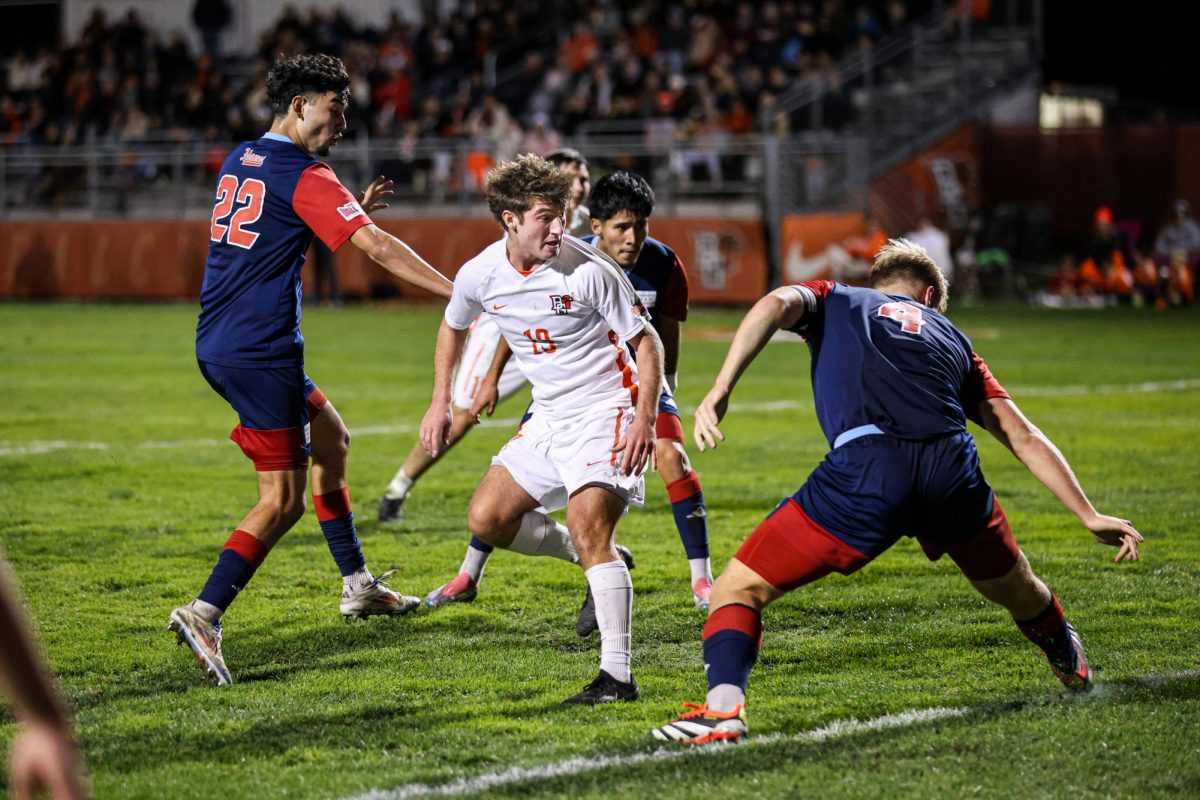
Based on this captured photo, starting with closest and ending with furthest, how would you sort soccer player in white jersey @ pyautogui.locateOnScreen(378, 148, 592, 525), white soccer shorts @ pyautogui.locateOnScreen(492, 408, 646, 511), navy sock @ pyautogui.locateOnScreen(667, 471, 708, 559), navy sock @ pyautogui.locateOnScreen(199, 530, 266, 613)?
white soccer shorts @ pyautogui.locateOnScreen(492, 408, 646, 511) → navy sock @ pyautogui.locateOnScreen(199, 530, 266, 613) → navy sock @ pyautogui.locateOnScreen(667, 471, 708, 559) → soccer player in white jersey @ pyautogui.locateOnScreen(378, 148, 592, 525)

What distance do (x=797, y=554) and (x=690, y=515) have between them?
7.56ft

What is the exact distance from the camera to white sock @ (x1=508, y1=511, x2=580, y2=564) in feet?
20.2

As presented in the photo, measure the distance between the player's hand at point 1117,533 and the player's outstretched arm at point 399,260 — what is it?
2449 millimetres

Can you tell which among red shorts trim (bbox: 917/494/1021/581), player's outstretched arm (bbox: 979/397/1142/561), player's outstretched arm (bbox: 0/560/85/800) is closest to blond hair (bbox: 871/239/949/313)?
player's outstretched arm (bbox: 979/397/1142/561)

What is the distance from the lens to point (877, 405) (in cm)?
464

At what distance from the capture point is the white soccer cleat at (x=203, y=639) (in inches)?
216

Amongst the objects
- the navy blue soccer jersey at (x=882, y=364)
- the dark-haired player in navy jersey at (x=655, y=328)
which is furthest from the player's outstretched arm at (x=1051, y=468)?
the dark-haired player in navy jersey at (x=655, y=328)

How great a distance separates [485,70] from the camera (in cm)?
3228

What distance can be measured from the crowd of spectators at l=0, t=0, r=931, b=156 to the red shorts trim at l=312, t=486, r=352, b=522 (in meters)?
19.5

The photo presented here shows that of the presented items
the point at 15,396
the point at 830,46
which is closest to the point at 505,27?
the point at 830,46

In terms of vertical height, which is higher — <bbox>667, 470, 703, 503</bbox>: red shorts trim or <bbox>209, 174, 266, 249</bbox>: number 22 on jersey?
<bbox>209, 174, 266, 249</bbox>: number 22 on jersey

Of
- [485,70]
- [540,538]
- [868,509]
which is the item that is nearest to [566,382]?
[540,538]

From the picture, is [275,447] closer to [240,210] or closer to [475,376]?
[240,210]

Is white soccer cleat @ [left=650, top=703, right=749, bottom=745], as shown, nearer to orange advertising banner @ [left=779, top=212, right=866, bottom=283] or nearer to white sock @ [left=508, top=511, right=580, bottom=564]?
white sock @ [left=508, top=511, right=580, bottom=564]
